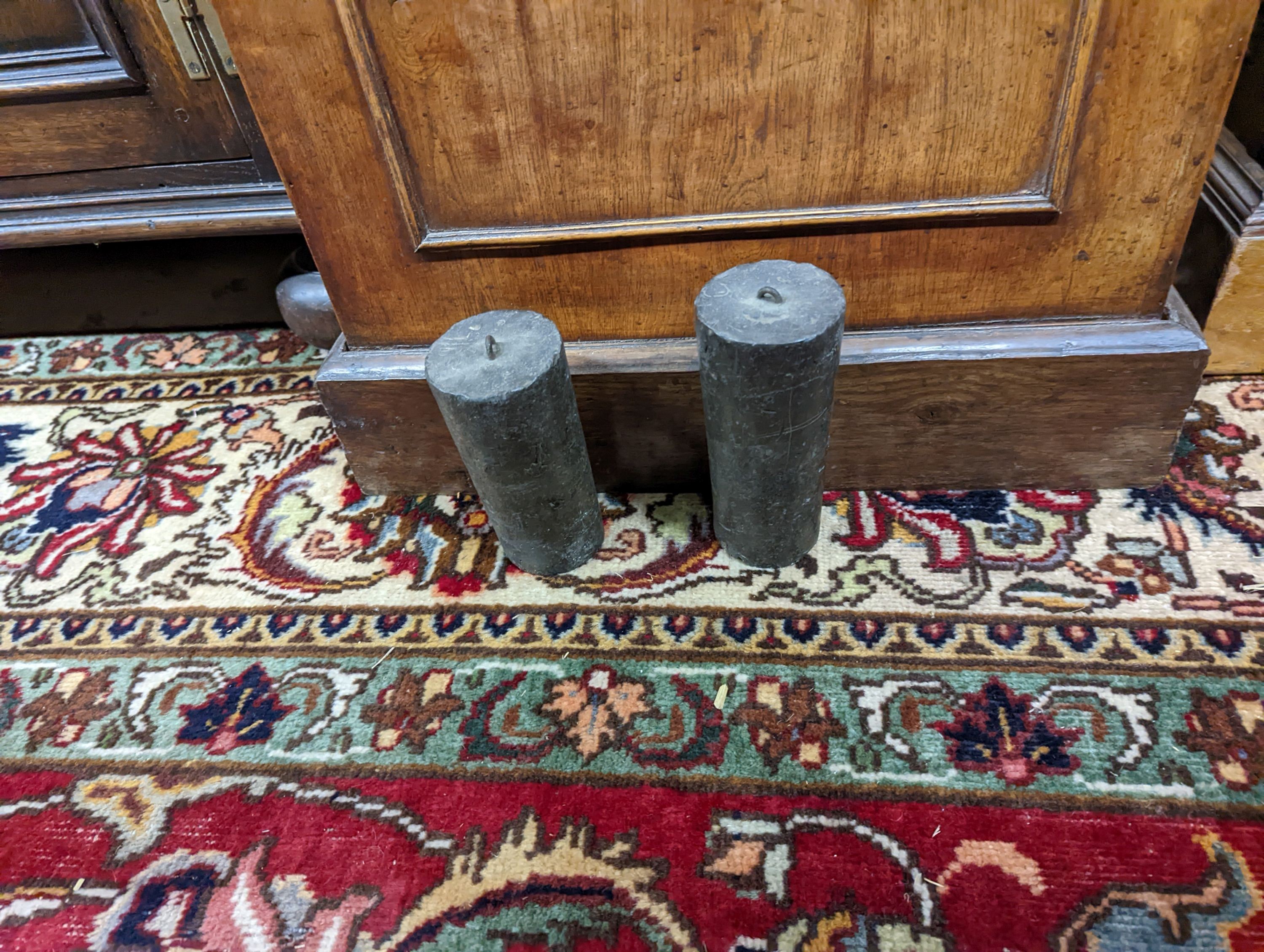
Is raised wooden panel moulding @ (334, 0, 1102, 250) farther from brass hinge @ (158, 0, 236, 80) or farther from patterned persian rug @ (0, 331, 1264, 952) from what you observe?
brass hinge @ (158, 0, 236, 80)

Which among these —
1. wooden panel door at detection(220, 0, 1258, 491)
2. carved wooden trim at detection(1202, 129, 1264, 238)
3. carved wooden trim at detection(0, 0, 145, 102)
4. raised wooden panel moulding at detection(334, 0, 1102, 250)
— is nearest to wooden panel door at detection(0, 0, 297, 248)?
carved wooden trim at detection(0, 0, 145, 102)

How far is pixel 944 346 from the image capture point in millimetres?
1050

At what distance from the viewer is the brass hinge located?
131 cm

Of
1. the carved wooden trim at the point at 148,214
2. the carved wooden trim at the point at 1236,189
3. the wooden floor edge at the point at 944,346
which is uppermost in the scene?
the carved wooden trim at the point at 148,214

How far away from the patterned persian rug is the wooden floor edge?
0.25 meters

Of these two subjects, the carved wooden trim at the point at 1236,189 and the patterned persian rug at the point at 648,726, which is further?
the carved wooden trim at the point at 1236,189

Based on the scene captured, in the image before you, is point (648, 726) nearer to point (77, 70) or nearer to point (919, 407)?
point (919, 407)

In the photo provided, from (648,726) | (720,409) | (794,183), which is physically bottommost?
(648,726)

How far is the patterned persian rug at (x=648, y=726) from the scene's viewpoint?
82 centimetres

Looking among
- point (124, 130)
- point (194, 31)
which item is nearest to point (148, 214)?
point (124, 130)

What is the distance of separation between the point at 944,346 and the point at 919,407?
3.7 inches

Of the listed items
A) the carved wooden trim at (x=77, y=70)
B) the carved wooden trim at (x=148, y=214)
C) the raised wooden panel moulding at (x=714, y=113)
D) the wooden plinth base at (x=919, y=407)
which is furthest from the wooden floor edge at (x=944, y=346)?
the carved wooden trim at (x=77, y=70)

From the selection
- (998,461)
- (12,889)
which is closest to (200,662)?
(12,889)

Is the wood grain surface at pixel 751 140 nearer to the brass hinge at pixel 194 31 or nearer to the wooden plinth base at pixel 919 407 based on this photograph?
the wooden plinth base at pixel 919 407
